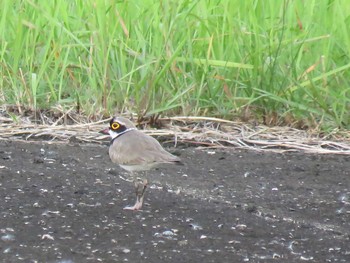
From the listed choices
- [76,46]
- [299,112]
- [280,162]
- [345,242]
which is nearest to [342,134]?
A: [299,112]

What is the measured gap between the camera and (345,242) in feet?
13.6

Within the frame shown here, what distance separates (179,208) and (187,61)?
2020mm

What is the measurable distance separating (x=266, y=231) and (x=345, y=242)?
0.33 m

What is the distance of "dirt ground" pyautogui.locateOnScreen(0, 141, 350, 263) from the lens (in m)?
3.94

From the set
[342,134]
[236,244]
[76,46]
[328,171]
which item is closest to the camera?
[236,244]

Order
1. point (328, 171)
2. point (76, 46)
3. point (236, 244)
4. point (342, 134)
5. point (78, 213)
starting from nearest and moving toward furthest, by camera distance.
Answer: point (236, 244)
point (78, 213)
point (328, 171)
point (342, 134)
point (76, 46)

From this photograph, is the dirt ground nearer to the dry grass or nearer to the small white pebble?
the small white pebble

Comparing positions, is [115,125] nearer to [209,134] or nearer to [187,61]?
[209,134]

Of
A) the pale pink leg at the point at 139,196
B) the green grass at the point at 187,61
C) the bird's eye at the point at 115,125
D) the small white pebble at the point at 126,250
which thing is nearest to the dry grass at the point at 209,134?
the green grass at the point at 187,61

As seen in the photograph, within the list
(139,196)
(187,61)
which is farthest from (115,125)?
(187,61)

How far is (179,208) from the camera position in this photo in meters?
4.61

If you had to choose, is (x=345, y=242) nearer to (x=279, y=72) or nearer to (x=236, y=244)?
(x=236, y=244)

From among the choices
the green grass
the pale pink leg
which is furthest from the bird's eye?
the green grass

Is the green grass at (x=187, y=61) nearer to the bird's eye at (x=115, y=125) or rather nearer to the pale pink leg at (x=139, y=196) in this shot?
the bird's eye at (x=115, y=125)
